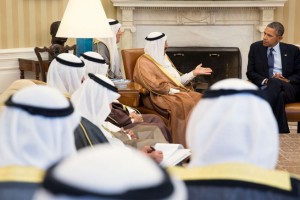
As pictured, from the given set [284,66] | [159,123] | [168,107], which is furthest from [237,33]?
[159,123]

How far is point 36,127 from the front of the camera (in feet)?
4.33

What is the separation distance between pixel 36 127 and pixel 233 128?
0.49m

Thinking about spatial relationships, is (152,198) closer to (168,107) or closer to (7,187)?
(7,187)

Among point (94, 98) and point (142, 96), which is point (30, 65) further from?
point (94, 98)

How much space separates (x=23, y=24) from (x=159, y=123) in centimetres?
235

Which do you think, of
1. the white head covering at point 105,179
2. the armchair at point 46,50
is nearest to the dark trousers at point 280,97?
the armchair at point 46,50

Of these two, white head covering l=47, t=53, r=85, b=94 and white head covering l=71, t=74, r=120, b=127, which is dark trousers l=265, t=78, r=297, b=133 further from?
white head covering l=71, t=74, r=120, b=127

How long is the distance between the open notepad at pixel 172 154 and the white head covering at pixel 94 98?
1.23 ft

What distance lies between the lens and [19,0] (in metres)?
5.62

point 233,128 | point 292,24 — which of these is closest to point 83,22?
point 233,128

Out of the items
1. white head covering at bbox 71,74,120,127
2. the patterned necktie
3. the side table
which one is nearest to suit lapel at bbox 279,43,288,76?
the patterned necktie

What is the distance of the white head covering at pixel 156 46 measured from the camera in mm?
5141

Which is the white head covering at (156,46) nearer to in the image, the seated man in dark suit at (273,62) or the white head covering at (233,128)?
the seated man in dark suit at (273,62)

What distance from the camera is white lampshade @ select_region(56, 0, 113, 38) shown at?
3990mm
